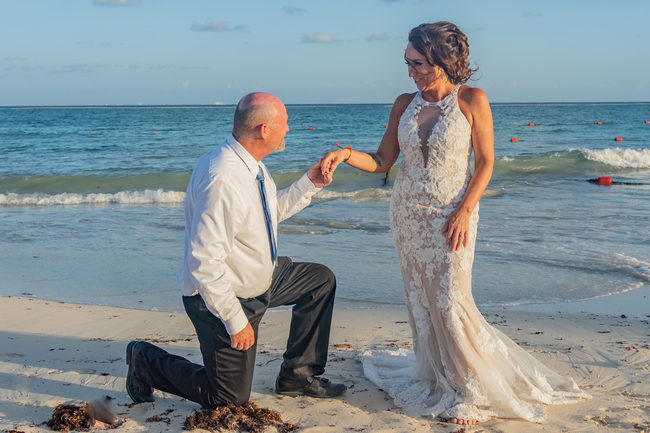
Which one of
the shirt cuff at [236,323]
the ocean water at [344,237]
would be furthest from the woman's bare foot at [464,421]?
the ocean water at [344,237]

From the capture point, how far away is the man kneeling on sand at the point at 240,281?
3160mm

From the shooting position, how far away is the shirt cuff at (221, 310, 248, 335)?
3217mm

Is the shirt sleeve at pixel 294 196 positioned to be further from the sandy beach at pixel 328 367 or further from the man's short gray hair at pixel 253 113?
the sandy beach at pixel 328 367

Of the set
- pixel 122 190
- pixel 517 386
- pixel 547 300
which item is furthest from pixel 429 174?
pixel 122 190

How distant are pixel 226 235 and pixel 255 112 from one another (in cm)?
65

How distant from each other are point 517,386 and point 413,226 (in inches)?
42.9

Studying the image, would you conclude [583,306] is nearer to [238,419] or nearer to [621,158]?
[238,419]

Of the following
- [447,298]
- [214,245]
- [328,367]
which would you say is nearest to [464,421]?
[447,298]

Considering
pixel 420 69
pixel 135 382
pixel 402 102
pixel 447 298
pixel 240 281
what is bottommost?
pixel 135 382

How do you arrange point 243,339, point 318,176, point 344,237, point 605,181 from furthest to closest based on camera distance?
point 605,181 < point 344,237 < point 318,176 < point 243,339

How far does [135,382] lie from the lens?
3625 mm

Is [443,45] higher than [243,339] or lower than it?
higher

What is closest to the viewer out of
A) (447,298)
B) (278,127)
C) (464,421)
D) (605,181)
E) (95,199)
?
(278,127)

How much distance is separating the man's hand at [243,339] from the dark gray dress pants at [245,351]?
3.2 inches
